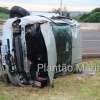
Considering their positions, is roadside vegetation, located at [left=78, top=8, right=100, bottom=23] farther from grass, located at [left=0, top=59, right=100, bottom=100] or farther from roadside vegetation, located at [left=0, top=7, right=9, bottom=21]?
grass, located at [left=0, top=59, right=100, bottom=100]

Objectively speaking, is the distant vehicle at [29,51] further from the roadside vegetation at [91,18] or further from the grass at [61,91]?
the roadside vegetation at [91,18]

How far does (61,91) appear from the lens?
864cm

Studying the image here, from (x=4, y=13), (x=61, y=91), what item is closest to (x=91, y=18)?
(x=4, y=13)

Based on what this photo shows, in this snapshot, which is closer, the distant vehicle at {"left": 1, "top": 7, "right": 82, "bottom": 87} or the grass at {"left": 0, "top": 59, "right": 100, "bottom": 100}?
the grass at {"left": 0, "top": 59, "right": 100, "bottom": 100}

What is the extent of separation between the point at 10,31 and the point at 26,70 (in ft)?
2.82

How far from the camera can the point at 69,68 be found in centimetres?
1034

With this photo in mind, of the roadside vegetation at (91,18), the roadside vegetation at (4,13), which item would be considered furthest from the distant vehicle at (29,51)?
the roadside vegetation at (91,18)

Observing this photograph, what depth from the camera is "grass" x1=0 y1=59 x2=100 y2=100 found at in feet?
26.8

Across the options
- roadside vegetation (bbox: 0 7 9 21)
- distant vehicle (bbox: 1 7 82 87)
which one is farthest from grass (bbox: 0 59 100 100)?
roadside vegetation (bbox: 0 7 9 21)

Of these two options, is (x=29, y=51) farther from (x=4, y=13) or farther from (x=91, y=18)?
(x=91, y=18)

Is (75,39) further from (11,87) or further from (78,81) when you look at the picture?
(11,87)

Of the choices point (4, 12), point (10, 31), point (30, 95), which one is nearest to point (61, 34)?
point (10, 31)

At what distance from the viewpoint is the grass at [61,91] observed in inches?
321

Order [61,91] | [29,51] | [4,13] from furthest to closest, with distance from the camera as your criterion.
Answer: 1. [4,13]
2. [29,51]
3. [61,91]
